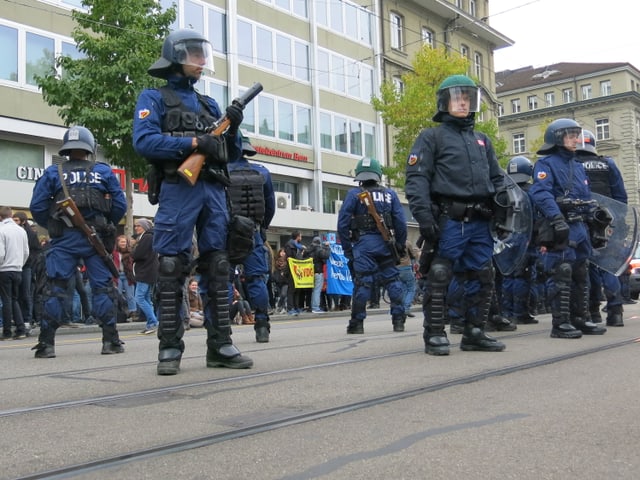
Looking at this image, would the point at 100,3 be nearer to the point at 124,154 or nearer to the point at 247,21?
the point at 124,154

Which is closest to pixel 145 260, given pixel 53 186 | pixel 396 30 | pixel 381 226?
pixel 381 226

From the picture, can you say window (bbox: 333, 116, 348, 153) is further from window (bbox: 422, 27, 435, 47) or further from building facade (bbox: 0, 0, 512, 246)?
window (bbox: 422, 27, 435, 47)

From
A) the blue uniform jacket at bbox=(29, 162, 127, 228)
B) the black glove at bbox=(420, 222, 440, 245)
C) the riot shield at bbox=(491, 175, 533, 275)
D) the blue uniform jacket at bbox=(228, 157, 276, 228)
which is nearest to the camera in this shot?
the black glove at bbox=(420, 222, 440, 245)

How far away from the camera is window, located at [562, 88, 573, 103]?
73.9m

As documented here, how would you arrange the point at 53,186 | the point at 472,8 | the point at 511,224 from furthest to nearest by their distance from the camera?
the point at 472,8, the point at 53,186, the point at 511,224

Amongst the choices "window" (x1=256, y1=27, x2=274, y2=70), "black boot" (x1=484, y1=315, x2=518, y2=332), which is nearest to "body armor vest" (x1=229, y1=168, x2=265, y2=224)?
"black boot" (x1=484, y1=315, x2=518, y2=332)

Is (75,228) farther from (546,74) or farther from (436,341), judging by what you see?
(546,74)

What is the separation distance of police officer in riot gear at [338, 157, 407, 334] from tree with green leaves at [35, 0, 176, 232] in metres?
8.66

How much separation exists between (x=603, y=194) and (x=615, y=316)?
1452mm

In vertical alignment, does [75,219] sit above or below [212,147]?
below

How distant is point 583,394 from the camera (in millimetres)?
4266

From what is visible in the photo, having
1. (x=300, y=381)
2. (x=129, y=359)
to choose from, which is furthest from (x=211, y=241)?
(x=129, y=359)

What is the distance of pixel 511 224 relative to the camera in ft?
20.7

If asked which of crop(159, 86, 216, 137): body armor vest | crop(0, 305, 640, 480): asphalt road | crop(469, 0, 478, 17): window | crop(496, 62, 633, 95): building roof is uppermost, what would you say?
crop(496, 62, 633, 95): building roof
